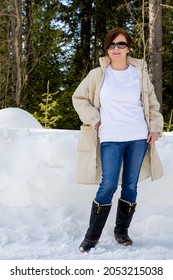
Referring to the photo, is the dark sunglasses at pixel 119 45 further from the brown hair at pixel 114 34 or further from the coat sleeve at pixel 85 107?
the coat sleeve at pixel 85 107

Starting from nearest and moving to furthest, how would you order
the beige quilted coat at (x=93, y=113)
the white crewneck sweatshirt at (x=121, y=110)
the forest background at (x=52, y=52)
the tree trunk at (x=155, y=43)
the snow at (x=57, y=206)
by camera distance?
the white crewneck sweatshirt at (x=121, y=110)
the beige quilted coat at (x=93, y=113)
the snow at (x=57, y=206)
the tree trunk at (x=155, y=43)
the forest background at (x=52, y=52)

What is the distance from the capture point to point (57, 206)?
4805mm

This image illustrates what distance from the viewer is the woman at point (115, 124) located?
3.47 m

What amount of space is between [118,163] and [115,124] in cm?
29

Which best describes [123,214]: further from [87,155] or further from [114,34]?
[114,34]

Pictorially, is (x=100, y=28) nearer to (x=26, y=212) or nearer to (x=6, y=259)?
(x=26, y=212)

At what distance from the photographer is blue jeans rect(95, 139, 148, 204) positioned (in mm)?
3471

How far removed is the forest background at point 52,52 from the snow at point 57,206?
669 cm

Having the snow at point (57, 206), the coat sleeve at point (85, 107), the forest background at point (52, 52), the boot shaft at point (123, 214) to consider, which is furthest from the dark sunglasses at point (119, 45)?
the forest background at point (52, 52)

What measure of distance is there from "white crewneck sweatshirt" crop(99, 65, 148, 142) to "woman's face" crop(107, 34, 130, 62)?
0.11 meters

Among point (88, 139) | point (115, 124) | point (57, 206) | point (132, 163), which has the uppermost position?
point (115, 124)

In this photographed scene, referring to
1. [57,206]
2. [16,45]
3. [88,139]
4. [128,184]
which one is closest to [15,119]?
[57,206]
